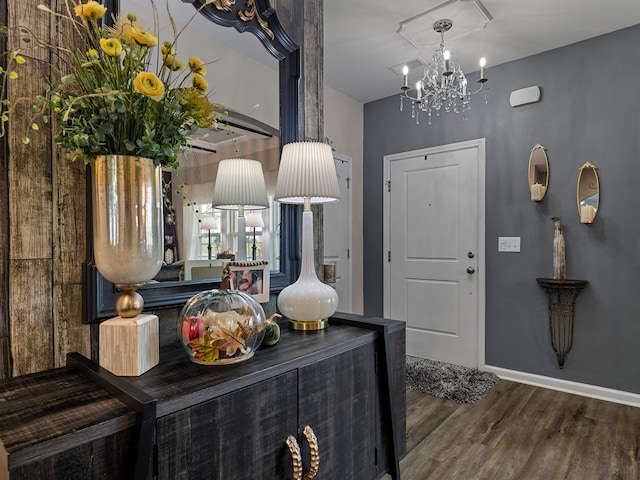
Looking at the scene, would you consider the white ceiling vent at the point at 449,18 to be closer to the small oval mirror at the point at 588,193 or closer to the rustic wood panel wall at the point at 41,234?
the small oval mirror at the point at 588,193

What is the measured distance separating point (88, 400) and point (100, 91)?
743 mm

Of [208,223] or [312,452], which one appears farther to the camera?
[208,223]

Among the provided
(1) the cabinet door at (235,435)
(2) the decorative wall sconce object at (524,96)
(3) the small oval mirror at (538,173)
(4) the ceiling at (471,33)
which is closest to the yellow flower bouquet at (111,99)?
(1) the cabinet door at (235,435)

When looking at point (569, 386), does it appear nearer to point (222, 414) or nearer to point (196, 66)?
point (222, 414)

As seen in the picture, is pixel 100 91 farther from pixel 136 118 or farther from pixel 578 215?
pixel 578 215

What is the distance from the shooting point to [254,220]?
1.65m

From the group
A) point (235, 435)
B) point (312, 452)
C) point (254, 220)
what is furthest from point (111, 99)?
point (312, 452)

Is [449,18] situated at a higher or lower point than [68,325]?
Answer: higher

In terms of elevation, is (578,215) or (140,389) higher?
(578,215)

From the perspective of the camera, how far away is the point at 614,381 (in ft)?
9.14

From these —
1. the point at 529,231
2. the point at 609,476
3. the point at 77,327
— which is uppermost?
the point at 529,231

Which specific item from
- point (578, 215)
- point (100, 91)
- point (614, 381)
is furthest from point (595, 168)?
point (100, 91)

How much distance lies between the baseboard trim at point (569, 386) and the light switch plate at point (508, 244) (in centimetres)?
103

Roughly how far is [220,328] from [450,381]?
260 centimetres
